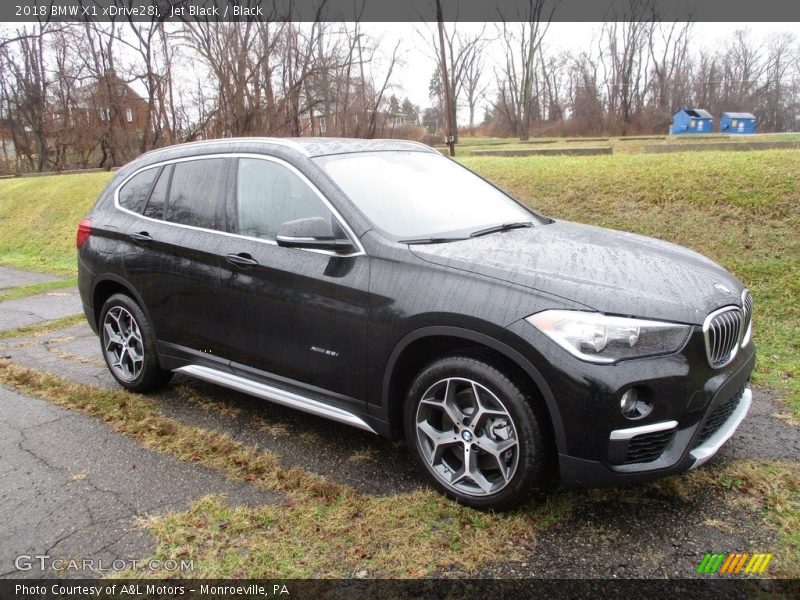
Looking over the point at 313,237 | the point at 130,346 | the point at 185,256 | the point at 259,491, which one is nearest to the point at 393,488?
the point at 259,491

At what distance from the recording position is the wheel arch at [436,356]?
2.67m

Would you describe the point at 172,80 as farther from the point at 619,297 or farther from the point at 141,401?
the point at 619,297

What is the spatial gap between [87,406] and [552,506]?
348cm

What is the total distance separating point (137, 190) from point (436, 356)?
9.82ft

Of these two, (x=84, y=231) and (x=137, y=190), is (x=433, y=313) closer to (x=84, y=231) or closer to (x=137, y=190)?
(x=137, y=190)

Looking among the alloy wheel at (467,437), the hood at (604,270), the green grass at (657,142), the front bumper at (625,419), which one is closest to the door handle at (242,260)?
the hood at (604,270)

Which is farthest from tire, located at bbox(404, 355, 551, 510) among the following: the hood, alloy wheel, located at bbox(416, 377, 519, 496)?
the hood

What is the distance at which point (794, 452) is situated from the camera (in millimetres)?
3436

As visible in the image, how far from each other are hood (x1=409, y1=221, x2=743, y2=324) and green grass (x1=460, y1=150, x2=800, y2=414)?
1913 mm

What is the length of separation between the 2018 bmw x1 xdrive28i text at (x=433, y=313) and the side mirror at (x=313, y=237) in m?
0.01

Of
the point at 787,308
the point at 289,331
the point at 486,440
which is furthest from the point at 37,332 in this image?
the point at 787,308

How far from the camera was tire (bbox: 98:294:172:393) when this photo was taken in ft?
14.8

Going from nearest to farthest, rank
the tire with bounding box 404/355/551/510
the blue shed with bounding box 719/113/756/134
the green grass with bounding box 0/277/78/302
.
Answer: the tire with bounding box 404/355/551/510 → the green grass with bounding box 0/277/78/302 → the blue shed with bounding box 719/113/756/134

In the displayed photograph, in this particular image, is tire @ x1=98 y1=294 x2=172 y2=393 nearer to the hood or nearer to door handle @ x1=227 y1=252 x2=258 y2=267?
door handle @ x1=227 y1=252 x2=258 y2=267
